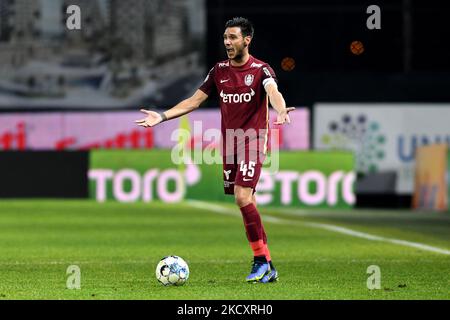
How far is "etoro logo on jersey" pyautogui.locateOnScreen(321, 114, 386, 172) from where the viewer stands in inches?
1216

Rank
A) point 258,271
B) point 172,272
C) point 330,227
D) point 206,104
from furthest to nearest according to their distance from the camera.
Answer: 1. point 206,104
2. point 330,227
3. point 258,271
4. point 172,272

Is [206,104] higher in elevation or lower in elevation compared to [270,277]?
higher

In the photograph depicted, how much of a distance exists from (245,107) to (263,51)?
21076 millimetres

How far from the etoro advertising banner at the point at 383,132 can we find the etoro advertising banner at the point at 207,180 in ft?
7.51

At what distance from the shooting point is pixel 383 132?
30922 mm

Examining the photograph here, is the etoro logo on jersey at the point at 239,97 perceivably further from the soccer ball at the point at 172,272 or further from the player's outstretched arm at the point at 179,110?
the soccer ball at the point at 172,272

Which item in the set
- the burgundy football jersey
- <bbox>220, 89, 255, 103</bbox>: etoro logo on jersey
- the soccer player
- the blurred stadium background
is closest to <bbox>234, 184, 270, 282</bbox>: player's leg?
the soccer player

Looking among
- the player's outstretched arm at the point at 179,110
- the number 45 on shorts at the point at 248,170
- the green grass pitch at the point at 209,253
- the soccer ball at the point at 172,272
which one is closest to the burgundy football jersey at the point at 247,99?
the number 45 on shorts at the point at 248,170

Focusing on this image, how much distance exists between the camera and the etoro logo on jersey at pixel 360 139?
3089cm

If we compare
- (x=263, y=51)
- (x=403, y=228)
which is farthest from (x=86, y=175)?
(x=403, y=228)

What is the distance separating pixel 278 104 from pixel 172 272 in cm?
168

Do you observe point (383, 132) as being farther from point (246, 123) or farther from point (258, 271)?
point (258, 271)

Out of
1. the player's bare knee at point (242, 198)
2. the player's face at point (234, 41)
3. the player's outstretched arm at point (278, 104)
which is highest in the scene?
the player's face at point (234, 41)

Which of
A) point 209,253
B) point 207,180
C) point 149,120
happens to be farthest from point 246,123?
point 207,180
